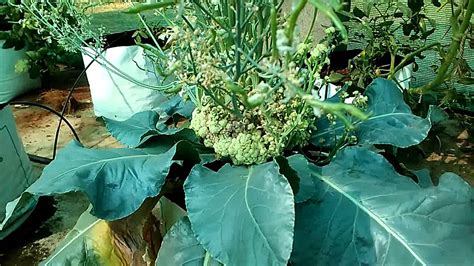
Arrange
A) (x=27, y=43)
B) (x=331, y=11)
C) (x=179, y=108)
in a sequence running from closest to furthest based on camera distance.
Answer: (x=331, y=11)
(x=179, y=108)
(x=27, y=43)

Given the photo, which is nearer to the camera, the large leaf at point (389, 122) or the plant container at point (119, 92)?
the large leaf at point (389, 122)

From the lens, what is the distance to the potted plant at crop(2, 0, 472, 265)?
62cm

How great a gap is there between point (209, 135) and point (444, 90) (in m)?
0.94

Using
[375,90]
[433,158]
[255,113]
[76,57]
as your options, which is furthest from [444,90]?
[76,57]

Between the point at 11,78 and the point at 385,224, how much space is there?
6.37 feet

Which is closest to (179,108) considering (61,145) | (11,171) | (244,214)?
(244,214)

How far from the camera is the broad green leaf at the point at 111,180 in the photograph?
0.69 meters

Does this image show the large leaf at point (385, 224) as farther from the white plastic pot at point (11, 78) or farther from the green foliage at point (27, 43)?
the white plastic pot at point (11, 78)

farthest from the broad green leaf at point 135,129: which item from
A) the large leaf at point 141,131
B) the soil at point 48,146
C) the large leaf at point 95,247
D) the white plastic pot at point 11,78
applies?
the white plastic pot at point 11,78

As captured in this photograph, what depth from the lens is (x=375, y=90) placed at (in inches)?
36.9

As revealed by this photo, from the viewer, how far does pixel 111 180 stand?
2.40 feet

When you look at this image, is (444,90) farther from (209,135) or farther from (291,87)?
(291,87)

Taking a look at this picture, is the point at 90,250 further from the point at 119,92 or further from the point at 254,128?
the point at 119,92

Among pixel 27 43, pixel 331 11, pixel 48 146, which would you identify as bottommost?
pixel 48 146
